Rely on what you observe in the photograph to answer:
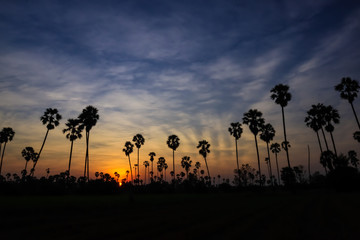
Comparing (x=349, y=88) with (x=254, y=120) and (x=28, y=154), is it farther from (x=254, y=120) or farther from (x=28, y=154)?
(x=28, y=154)

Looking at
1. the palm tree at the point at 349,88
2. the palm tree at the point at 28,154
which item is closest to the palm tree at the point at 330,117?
the palm tree at the point at 349,88

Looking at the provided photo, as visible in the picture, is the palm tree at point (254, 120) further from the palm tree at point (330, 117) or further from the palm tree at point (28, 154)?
→ the palm tree at point (28, 154)

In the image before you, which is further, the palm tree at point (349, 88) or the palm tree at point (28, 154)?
the palm tree at point (28, 154)

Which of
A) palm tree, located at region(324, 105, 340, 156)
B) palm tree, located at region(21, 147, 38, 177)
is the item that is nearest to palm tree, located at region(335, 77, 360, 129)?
palm tree, located at region(324, 105, 340, 156)

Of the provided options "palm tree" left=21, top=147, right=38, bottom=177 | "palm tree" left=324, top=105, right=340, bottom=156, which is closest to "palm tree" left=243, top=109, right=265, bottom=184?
"palm tree" left=324, top=105, right=340, bottom=156

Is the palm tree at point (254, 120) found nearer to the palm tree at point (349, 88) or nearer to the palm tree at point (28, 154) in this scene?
the palm tree at point (349, 88)

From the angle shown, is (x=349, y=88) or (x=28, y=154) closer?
(x=349, y=88)

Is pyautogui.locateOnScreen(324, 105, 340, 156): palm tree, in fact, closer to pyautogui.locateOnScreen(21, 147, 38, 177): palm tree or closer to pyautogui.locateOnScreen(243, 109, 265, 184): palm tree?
pyautogui.locateOnScreen(243, 109, 265, 184): palm tree

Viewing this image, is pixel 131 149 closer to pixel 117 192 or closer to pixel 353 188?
pixel 117 192

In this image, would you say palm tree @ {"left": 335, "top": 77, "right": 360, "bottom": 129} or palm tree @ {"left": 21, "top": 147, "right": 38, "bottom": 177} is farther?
palm tree @ {"left": 21, "top": 147, "right": 38, "bottom": 177}

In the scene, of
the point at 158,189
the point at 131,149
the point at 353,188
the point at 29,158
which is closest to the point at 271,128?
the point at 353,188

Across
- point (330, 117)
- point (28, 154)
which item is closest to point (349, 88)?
point (330, 117)

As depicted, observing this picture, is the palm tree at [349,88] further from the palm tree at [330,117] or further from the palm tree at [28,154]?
the palm tree at [28,154]

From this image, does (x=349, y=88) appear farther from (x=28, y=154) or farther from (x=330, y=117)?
(x=28, y=154)
